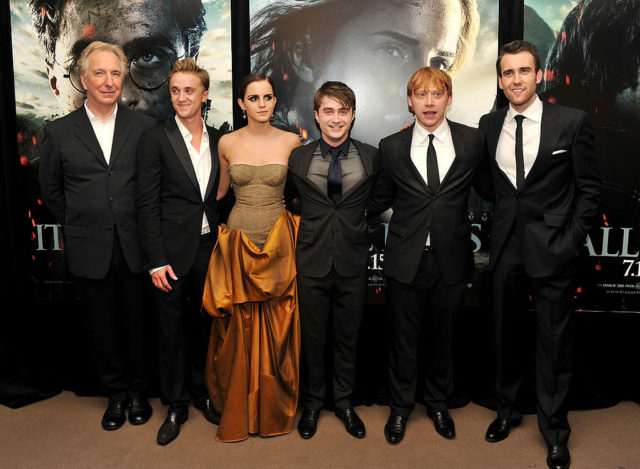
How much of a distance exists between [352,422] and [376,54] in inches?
87.6

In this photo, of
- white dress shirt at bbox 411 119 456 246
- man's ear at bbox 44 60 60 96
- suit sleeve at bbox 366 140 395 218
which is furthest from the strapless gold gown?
man's ear at bbox 44 60 60 96

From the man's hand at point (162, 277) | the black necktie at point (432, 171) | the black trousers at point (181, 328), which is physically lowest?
the black trousers at point (181, 328)

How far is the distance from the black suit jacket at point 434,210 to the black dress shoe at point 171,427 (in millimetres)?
1423

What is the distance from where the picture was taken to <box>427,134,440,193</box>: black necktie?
2.52m

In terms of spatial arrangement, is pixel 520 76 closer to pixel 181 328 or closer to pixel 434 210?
pixel 434 210

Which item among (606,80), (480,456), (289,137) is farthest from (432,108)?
(480,456)

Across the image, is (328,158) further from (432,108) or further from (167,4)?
(167,4)

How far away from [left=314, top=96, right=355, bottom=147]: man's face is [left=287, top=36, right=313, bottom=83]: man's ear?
2.45ft

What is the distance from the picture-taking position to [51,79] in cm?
331

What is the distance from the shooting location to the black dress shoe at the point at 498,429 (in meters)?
2.68

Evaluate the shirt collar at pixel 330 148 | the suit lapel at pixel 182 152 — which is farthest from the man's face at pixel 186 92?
the shirt collar at pixel 330 148

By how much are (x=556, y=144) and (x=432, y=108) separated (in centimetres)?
62

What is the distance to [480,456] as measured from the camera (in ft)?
8.33

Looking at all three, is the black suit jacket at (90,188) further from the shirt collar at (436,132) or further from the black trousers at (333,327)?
the shirt collar at (436,132)
